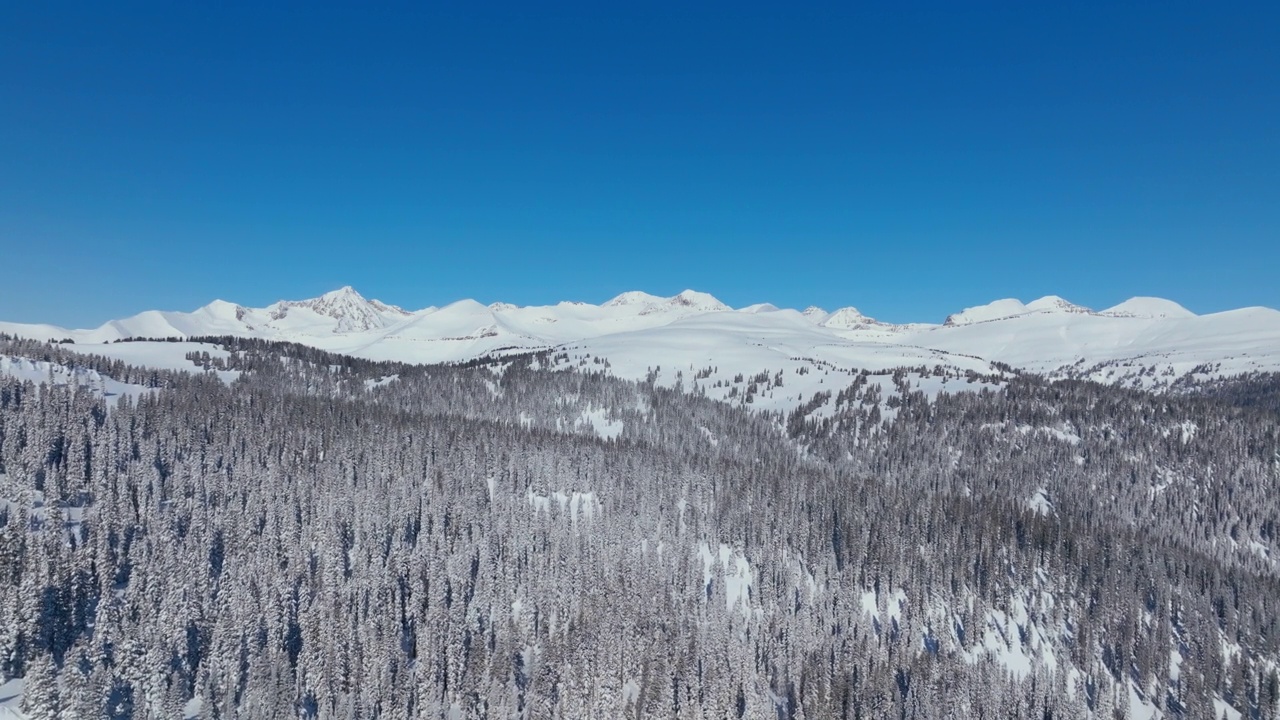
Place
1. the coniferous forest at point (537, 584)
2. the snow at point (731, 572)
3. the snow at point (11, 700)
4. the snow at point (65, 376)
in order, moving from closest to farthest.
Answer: the snow at point (11, 700), the coniferous forest at point (537, 584), the snow at point (731, 572), the snow at point (65, 376)

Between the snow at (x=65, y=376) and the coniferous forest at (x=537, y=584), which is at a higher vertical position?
the snow at (x=65, y=376)

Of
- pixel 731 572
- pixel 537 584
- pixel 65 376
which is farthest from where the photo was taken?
pixel 65 376

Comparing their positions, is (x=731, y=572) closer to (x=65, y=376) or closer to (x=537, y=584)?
(x=537, y=584)

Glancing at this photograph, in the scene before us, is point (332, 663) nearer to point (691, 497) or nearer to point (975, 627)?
point (691, 497)

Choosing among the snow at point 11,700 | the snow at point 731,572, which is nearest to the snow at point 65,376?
the snow at point 11,700

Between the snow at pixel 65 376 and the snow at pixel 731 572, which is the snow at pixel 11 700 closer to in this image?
the snow at pixel 731 572

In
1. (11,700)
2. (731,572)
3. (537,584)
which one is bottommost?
(731,572)

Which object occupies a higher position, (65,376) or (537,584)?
(65,376)

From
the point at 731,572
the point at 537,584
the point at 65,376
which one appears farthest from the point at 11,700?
the point at 65,376
